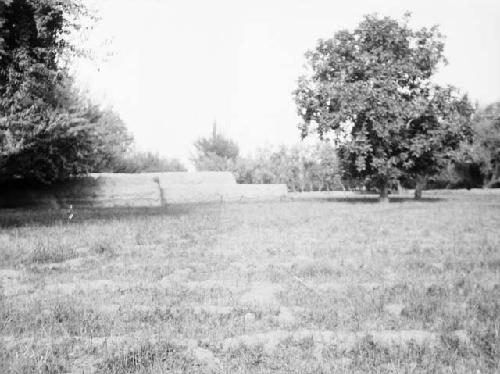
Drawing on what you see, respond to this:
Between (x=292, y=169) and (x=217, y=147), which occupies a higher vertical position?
(x=217, y=147)

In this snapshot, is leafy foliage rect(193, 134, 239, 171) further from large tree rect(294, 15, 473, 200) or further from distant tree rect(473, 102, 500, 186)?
large tree rect(294, 15, 473, 200)

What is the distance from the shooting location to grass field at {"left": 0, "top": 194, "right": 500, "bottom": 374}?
12.9 ft

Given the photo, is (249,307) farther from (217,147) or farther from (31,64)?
(217,147)

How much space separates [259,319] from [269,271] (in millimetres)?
2716

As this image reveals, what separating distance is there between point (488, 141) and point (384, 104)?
33841 millimetres

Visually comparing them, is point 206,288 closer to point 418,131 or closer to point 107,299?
point 107,299

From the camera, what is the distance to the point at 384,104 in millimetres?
33500

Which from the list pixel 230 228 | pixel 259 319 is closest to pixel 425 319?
pixel 259 319

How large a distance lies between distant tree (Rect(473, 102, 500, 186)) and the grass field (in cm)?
5413

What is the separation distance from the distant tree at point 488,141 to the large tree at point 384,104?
25810mm

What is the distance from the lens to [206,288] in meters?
6.63

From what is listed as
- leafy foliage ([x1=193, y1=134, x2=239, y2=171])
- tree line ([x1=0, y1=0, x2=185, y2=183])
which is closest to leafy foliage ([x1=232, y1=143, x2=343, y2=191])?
leafy foliage ([x1=193, y1=134, x2=239, y2=171])

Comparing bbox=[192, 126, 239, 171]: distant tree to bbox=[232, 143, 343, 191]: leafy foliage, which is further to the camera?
bbox=[192, 126, 239, 171]: distant tree

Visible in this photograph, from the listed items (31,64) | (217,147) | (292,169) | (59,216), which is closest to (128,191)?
(59,216)
